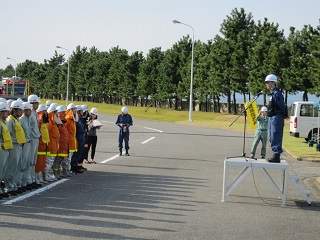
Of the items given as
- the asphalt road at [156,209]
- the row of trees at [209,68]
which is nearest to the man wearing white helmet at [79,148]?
the asphalt road at [156,209]

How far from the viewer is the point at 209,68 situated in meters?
77.0

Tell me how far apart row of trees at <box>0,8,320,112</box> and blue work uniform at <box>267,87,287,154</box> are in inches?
1563

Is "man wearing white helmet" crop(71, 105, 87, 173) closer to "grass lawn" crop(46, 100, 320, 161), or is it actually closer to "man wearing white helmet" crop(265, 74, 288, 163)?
"man wearing white helmet" crop(265, 74, 288, 163)

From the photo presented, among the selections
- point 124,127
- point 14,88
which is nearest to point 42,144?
point 124,127

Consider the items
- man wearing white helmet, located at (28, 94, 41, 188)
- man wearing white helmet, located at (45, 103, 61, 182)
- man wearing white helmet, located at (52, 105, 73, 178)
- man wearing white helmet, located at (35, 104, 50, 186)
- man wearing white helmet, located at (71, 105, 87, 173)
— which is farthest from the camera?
man wearing white helmet, located at (71, 105, 87, 173)

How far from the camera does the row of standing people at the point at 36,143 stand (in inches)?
479

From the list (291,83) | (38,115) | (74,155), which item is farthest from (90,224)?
(291,83)

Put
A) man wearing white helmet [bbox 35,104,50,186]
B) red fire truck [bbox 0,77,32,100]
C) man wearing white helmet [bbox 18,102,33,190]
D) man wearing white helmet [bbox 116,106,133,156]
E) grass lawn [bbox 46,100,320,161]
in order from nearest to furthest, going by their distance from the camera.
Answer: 1. man wearing white helmet [bbox 18,102,33,190]
2. man wearing white helmet [bbox 35,104,50,186]
3. man wearing white helmet [bbox 116,106,133,156]
4. grass lawn [bbox 46,100,320,161]
5. red fire truck [bbox 0,77,32,100]

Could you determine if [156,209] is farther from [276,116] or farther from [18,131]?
[18,131]

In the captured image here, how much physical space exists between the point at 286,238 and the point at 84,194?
4982mm

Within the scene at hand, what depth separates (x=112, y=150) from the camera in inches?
973

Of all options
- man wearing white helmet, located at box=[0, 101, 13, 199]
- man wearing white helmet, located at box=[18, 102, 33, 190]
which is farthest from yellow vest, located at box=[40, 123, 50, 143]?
man wearing white helmet, located at box=[0, 101, 13, 199]

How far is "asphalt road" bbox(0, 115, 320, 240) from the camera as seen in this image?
8.95m

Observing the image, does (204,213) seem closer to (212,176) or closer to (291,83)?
(212,176)
